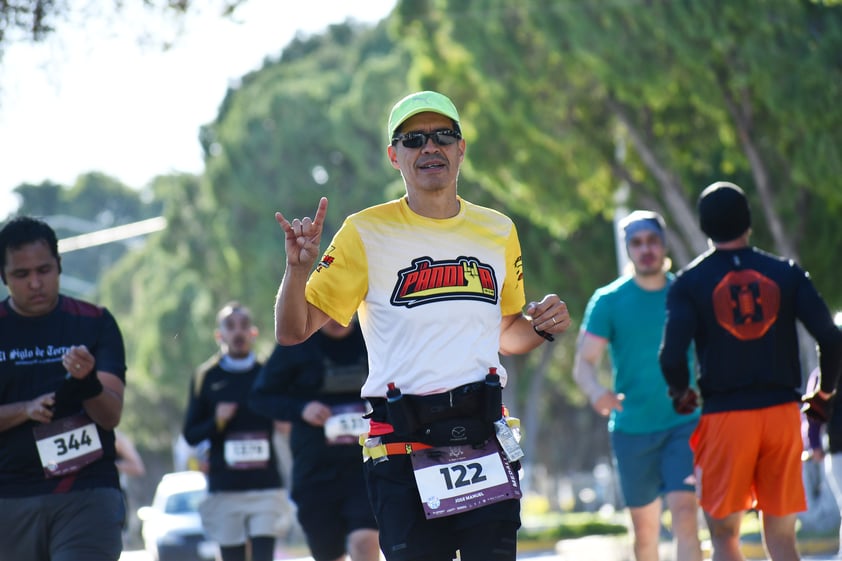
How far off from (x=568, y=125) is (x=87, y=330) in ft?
56.1

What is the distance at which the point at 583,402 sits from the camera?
166 feet

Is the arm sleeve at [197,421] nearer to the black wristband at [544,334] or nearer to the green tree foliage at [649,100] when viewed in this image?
the black wristband at [544,334]

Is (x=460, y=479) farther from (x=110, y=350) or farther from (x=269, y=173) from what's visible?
(x=269, y=173)

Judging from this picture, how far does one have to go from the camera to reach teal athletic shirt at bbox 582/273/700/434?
362 inches

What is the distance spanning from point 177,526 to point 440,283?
1956 centimetres

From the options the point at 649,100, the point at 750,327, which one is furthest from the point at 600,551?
the point at 750,327

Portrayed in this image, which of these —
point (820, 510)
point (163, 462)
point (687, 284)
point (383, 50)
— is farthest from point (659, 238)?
point (163, 462)

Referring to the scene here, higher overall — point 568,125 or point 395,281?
point 568,125

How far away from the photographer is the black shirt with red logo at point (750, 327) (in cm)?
717

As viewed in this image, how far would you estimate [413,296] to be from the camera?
5.66 m

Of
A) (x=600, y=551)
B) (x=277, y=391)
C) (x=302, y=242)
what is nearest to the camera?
(x=302, y=242)

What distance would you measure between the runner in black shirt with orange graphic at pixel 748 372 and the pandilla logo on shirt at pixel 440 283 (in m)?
1.82

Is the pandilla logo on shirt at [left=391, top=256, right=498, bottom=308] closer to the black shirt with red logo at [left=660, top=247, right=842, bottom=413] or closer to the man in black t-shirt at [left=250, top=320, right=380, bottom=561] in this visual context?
the black shirt with red logo at [left=660, top=247, right=842, bottom=413]

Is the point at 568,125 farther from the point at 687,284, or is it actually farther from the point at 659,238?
the point at 687,284
